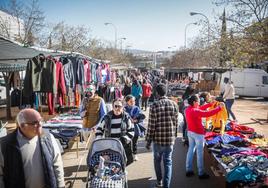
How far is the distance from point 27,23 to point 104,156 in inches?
890

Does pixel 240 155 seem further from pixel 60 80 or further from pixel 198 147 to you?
pixel 60 80

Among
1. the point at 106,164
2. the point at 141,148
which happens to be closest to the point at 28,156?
the point at 106,164

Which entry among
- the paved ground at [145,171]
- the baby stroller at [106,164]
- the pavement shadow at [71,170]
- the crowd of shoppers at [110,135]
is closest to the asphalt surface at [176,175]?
the paved ground at [145,171]

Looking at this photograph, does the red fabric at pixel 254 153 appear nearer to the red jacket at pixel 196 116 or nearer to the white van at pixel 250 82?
the red jacket at pixel 196 116

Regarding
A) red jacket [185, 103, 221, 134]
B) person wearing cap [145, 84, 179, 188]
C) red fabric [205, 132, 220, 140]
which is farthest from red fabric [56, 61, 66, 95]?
red fabric [205, 132, 220, 140]

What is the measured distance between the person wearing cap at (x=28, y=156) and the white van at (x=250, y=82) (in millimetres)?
24736

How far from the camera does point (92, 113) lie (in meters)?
7.75

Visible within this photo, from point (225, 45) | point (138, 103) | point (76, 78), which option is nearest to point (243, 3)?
point (225, 45)

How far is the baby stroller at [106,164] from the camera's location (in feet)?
Answer: 14.9

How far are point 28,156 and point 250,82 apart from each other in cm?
2620

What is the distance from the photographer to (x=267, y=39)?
11.0 meters

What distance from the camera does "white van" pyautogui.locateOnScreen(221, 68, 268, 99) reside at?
2662 cm

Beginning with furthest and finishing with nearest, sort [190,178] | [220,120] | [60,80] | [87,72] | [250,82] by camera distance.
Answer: [250,82] → [87,72] → [220,120] → [60,80] → [190,178]

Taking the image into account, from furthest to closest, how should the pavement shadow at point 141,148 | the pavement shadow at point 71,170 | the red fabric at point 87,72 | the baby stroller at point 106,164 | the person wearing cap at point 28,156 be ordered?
the red fabric at point 87,72 → the pavement shadow at point 141,148 → the pavement shadow at point 71,170 → the baby stroller at point 106,164 → the person wearing cap at point 28,156
